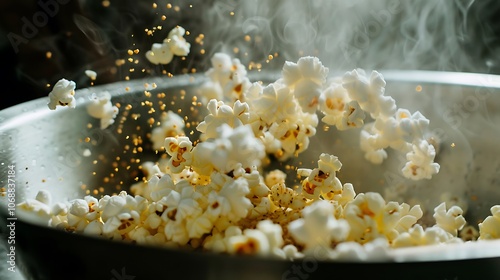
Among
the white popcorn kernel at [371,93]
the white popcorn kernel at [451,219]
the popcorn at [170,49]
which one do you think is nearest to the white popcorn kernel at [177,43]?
the popcorn at [170,49]

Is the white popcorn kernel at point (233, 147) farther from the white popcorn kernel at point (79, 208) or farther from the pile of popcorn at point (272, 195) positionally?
the white popcorn kernel at point (79, 208)

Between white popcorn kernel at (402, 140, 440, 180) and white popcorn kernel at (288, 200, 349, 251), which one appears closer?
white popcorn kernel at (288, 200, 349, 251)

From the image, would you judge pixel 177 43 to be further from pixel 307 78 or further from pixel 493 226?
pixel 493 226

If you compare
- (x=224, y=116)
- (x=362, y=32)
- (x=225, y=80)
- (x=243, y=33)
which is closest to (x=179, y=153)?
(x=224, y=116)

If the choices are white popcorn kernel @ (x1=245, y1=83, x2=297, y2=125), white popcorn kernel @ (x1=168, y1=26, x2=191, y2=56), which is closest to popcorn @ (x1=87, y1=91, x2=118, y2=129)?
white popcorn kernel @ (x1=168, y1=26, x2=191, y2=56)

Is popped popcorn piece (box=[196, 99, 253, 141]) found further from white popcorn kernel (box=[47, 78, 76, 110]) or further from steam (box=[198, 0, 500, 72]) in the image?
steam (box=[198, 0, 500, 72])

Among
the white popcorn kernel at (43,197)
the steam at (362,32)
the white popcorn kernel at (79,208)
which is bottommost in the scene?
the white popcorn kernel at (79,208)
